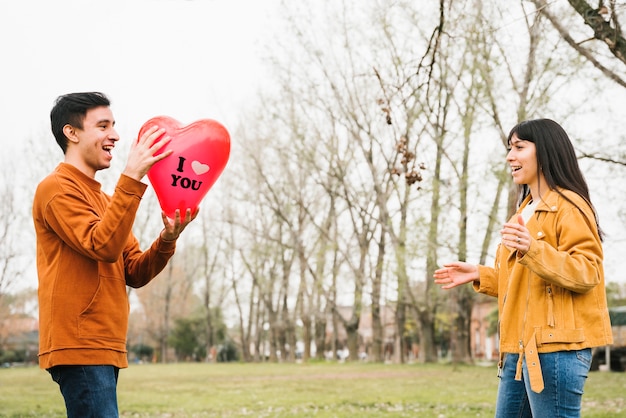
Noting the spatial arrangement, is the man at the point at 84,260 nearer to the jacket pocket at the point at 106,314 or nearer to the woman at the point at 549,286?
the jacket pocket at the point at 106,314

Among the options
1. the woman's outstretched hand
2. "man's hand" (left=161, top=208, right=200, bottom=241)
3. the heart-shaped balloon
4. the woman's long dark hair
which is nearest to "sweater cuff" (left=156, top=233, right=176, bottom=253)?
"man's hand" (left=161, top=208, right=200, bottom=241)

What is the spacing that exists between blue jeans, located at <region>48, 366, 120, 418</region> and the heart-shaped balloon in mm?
779

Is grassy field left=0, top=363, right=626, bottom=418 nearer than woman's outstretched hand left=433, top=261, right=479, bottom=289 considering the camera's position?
No

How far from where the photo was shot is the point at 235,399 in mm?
11477

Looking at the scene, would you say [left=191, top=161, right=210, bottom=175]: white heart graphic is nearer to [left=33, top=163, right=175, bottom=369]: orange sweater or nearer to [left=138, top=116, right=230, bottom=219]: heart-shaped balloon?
Result: [left=138, top=116, right=230, bottom=219]: heart-shaped balloon

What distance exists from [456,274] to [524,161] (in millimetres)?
674

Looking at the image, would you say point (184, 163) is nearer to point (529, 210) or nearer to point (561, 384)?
point (529, 210)

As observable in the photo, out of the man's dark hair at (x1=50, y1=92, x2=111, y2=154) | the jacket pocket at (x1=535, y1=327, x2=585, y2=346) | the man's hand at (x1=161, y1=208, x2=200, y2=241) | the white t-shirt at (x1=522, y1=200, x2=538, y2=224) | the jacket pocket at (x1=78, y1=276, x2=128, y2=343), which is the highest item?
the man's dark hair at (x1=50, y1=92, x2=111, y2=154)

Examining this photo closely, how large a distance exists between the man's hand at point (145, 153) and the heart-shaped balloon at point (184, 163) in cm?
5

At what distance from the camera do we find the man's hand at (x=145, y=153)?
8.62ft

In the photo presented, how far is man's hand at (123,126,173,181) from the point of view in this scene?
2.63 meters

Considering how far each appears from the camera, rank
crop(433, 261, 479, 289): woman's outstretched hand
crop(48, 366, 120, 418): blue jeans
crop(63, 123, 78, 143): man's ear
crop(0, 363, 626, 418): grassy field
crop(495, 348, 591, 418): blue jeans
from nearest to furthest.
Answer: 1. crop(48, 366, 120, 418): blue jeans
2. crop(495, 348, 591, 418): blue jeans
3. crop(63, 123, 78, 143): man's ear
4. crop(433, 261, 479, 289): woman's outstretched hand
5. crop(0, 363, 626, 418): grassy field

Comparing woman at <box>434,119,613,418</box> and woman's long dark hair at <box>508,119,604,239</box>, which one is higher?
woman's long dark hair at <box>508,119,604,239</box>

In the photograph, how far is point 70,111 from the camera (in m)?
2.79
